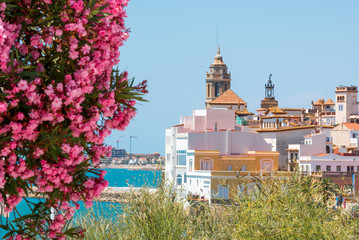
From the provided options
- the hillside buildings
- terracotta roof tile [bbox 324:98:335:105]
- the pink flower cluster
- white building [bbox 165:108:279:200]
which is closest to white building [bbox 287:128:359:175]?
the hillside buildings

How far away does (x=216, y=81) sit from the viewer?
114 metres

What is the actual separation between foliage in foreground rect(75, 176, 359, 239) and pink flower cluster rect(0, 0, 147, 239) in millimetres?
5163

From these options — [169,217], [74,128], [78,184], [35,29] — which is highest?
[35,29]

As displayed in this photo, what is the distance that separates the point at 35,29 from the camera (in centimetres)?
434

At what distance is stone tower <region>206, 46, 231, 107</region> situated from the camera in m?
113

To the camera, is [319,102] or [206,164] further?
[319,102]

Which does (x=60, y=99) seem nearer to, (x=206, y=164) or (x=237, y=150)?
(x=206, y=164)

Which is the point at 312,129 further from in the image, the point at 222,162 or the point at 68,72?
the point at 68,72

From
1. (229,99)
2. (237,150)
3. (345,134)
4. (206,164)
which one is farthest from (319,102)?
(206,164)

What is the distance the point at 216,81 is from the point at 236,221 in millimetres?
103711

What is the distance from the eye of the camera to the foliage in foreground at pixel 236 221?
9742 millimetres

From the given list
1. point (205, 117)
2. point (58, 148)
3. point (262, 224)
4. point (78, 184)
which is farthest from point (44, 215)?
point (205, 117)

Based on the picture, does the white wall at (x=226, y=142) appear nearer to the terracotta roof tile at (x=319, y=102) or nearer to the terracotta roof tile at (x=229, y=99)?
the terracotta roof tile at (x=229, y=99)

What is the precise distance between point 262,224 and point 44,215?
5416mm
